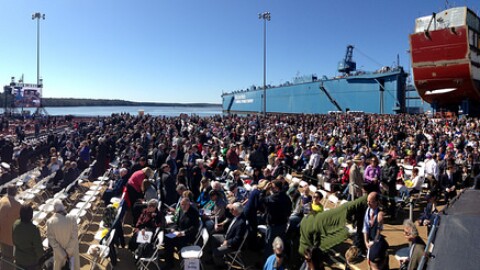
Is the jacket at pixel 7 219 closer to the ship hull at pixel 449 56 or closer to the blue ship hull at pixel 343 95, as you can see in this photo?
the ship hull at pixel 449 56

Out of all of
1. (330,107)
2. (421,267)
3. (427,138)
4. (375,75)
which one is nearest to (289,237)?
(421,267)

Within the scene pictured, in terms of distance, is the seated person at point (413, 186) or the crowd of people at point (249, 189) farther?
the seated person at point (413, 186)

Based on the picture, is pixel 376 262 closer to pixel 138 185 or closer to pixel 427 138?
pixel 138 185

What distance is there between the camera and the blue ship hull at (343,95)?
4393cm

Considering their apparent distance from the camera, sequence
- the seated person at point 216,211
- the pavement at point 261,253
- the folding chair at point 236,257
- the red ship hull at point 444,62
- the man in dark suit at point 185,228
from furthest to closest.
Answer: the red ship hull at point 444,62 < the seated person at point 216,211 < the pavement at point 261,253 < the man in dark suit at point 185,228 < the folding chair at point 236,257

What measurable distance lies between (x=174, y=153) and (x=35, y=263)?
601 cm

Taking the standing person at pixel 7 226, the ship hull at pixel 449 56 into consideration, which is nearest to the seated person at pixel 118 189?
the standing person at pixel 7 226

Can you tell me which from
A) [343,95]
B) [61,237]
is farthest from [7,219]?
[343,95]

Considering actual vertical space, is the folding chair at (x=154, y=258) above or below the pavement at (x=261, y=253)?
above

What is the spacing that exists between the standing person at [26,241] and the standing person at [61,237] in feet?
0.67

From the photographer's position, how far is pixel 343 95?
5231 centimetres

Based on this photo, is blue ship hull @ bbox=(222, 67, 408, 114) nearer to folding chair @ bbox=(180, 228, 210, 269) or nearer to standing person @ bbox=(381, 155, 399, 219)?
standing person @ bbox=(381, 155, 399, 219)

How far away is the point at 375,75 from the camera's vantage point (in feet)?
151

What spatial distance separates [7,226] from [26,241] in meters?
0.91
